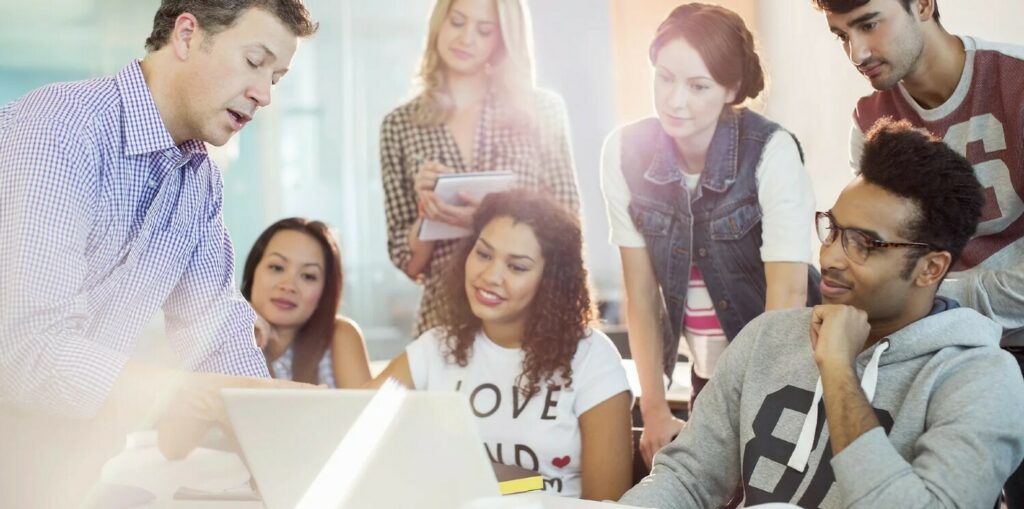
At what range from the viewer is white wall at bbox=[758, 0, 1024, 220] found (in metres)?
3.09

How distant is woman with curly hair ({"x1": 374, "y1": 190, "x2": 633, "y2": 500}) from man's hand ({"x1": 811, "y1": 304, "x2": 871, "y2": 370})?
66cm

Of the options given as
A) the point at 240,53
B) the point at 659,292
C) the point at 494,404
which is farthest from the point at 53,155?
the point at 659,292

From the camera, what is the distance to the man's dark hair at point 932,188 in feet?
4.93

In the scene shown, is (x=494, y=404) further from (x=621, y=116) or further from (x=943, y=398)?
(x=621, y=116)

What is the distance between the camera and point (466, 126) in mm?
2713

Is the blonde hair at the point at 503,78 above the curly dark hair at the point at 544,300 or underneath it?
above

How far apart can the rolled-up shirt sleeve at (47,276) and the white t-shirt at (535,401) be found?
0.83 m

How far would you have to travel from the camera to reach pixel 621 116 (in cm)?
365

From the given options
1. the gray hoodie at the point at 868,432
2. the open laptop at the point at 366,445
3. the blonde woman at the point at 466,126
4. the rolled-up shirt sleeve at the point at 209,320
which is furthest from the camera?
the blonde woman at the point at 466,126

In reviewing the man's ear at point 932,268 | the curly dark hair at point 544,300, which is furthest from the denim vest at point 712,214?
the man's ear at point 932,268

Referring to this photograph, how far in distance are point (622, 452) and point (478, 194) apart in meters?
0.74

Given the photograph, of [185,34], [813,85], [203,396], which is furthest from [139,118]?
[813,85]

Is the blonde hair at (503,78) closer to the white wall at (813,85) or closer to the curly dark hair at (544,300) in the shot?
the curly dark hair at (544,300)

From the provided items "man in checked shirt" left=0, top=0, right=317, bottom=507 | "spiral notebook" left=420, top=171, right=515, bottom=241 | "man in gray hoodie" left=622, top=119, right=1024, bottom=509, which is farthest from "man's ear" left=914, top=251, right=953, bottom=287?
"spiral notebook" left=420, top=171, right=515, bottom=241
